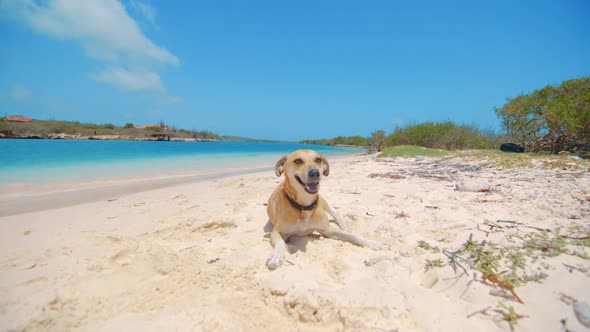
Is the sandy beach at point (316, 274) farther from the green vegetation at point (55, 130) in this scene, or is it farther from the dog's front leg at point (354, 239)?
the green vegetation at point (55, 130)

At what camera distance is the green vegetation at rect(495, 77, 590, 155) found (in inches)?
434

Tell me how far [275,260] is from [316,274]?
0.46m

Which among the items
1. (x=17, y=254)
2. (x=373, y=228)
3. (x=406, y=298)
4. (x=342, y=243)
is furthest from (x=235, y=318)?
(x=17, y=254)

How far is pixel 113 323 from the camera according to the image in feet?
5.36

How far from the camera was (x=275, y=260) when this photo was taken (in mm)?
2371

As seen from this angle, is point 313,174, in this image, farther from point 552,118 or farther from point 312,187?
point 552,118

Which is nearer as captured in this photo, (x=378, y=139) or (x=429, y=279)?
(x=429, y=279)

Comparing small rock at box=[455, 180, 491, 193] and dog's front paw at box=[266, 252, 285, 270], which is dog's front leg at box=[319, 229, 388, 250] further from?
small rock at box=[455, 180, 491, 193]

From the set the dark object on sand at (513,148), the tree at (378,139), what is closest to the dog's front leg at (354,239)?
the dark object on sand at (513,148)

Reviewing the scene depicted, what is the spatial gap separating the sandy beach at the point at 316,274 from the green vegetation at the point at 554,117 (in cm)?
1163

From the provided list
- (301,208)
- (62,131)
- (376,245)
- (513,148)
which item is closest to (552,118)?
(513,148)

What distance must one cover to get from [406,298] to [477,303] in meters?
0.46

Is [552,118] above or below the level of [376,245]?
above

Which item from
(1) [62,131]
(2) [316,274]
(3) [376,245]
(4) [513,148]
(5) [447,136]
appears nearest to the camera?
(2) [316,274]
